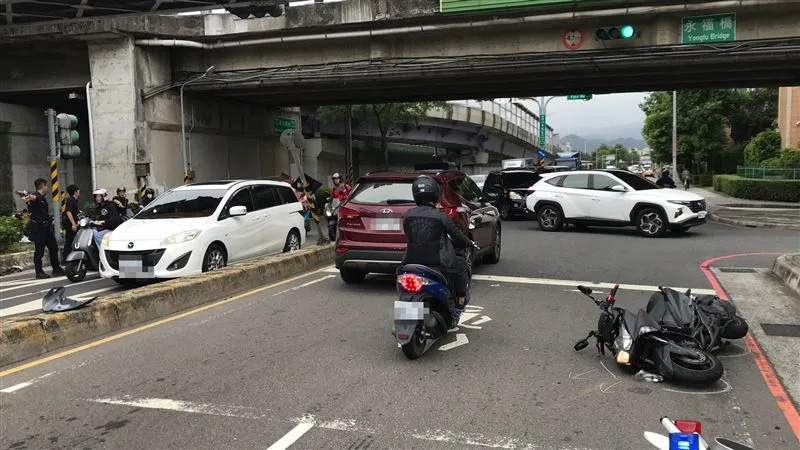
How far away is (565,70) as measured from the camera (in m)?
16.8

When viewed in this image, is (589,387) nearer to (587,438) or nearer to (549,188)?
(587,438)

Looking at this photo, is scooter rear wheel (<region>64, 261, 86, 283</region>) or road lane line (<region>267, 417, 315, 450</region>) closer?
road lane line (<region>267, 417, 315, 450</region>)

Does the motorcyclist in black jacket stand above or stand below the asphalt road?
above

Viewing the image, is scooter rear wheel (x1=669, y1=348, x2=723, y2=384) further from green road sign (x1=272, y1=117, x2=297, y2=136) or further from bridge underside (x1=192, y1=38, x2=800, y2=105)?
green road sign (x1=272, y1=117, x2=297, y2=136)

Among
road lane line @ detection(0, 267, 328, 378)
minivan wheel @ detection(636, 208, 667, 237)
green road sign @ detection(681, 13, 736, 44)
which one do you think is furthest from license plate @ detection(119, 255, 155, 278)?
green road sign @ detection(681, 13, 736, 44)

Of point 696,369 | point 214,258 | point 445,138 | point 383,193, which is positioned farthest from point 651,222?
point 445,138

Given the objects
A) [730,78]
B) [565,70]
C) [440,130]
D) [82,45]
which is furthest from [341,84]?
[440,130]

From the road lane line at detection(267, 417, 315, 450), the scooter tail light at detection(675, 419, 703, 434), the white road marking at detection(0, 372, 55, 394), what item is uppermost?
the scooter tail light at detection(675, 419, 703, 434)

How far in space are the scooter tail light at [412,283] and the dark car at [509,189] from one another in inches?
602

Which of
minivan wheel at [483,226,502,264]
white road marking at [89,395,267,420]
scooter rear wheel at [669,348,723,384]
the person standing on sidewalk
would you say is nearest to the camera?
white road marking at [89,395,267,420]

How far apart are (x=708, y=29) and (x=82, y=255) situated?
50.3 feet

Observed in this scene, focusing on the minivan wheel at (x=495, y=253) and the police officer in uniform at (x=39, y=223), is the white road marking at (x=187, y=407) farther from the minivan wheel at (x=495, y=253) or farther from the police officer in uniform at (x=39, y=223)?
the police officer in uniform at (x=39, y=223)

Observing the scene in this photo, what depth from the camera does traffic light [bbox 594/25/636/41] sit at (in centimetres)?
1553

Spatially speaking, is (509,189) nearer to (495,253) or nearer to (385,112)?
(495,253)
